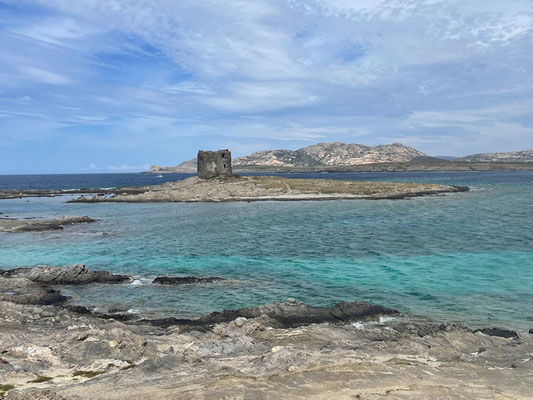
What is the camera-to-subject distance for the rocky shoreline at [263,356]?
863cm

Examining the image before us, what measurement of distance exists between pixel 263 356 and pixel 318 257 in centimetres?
1654

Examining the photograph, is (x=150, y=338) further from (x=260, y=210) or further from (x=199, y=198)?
(x=199, y=198)

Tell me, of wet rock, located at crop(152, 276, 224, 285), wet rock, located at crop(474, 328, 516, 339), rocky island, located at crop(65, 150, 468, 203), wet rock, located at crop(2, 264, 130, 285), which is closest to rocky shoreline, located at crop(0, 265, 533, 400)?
wet rock, located at crop(474, 328, 516, 339)

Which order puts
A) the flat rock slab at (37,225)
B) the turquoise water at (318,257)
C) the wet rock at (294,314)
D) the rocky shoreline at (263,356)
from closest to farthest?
the rocky shoreline at (263,356) → the wet rock at (294,314) → the turquoise water at (318,257) → the flat rock slab at (37,225)

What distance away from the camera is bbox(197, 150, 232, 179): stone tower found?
285 feet

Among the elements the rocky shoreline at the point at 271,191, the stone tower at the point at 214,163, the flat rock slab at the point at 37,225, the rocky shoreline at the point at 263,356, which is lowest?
the rocky shoreline at the point at 263,356

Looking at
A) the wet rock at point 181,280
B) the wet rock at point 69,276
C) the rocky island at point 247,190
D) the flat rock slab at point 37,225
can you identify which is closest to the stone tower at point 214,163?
the rocky island at point 247,190

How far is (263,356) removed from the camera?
1047 cm

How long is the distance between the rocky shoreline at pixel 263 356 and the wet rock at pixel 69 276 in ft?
18.2

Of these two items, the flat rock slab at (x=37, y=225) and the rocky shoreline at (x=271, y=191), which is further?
the rocky shoreline at (x=271, y=191)

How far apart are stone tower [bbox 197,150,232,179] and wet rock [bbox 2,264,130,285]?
65.7 meters

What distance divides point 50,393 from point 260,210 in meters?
48.8

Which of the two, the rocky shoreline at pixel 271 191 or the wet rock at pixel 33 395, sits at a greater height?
the rocky shoreline at pixel 271 191

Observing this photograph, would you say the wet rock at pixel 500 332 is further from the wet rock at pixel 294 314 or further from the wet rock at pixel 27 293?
the wet rock at pixel 27 293
